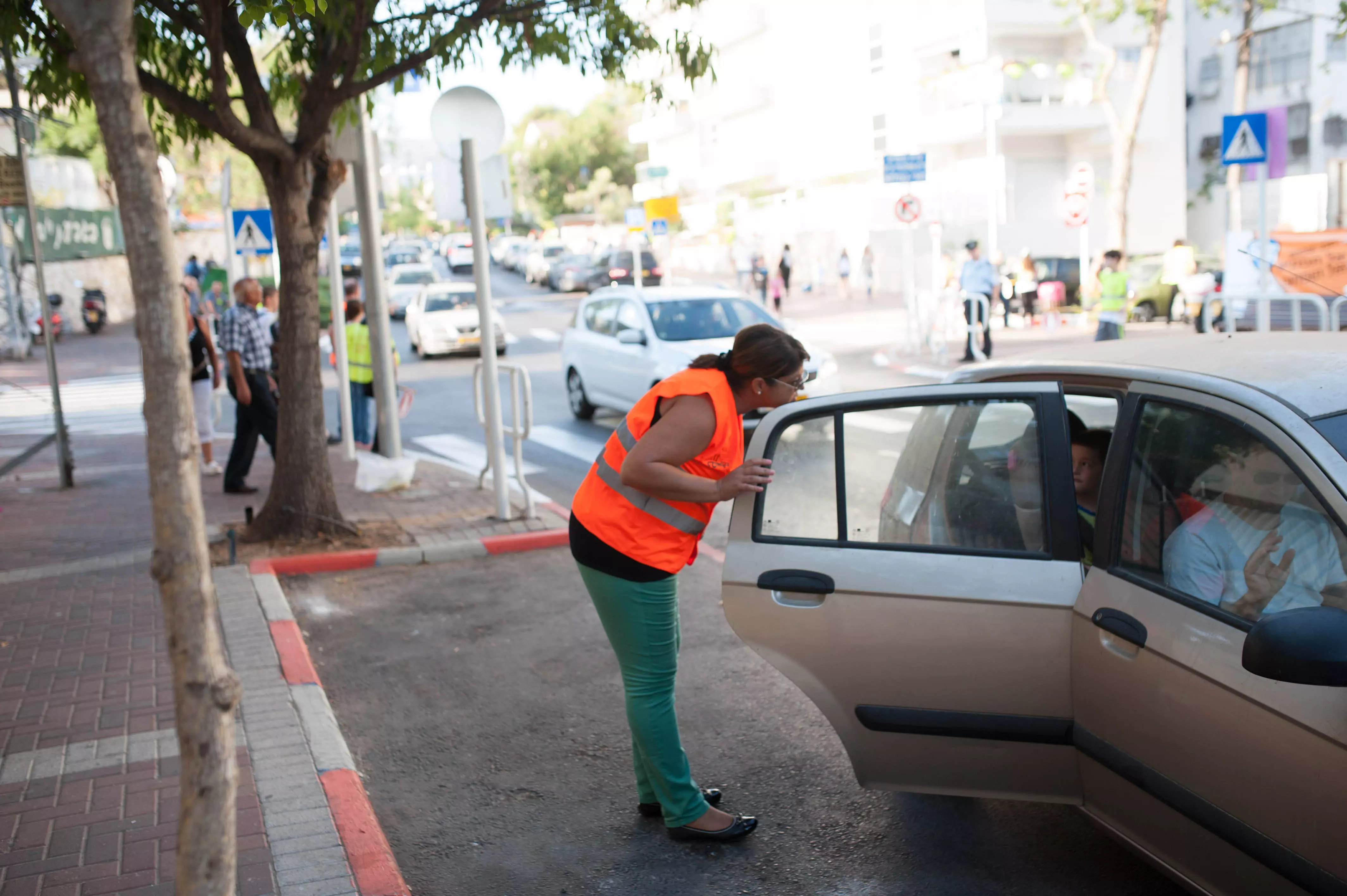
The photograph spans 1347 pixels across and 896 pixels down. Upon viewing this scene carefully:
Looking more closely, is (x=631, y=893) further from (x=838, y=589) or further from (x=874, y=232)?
(x=874, y=232)

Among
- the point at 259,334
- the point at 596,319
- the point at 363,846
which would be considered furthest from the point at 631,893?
the point at 596,319

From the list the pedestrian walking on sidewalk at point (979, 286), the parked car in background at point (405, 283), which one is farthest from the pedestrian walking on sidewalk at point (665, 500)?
the parked car in background at point (405, 283)

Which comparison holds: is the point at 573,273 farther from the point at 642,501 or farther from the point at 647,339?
the point at 642,501

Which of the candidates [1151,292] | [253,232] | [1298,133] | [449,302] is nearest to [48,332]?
[253,232]

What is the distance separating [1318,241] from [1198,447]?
17.7 metres

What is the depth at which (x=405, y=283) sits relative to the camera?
3859 centimetres

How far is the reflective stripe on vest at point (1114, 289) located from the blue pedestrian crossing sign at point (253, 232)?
38.2 ft

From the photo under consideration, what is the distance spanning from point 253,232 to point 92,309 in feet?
62.0

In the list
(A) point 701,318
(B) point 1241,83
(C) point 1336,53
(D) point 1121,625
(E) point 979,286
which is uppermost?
(C) point 1336,53

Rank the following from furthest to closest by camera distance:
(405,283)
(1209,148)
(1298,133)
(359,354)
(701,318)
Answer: (1209,148) < (405,283) < (1298,133) < (701,318) < (359,354)

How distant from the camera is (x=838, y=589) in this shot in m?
3.62

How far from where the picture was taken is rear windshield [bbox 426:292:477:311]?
2536 centimetres

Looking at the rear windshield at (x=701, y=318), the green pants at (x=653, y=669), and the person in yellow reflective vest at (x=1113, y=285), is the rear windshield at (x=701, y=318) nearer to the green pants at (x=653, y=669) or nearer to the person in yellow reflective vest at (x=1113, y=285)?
the person in yellow reflective vest at (x=1113, y=285)

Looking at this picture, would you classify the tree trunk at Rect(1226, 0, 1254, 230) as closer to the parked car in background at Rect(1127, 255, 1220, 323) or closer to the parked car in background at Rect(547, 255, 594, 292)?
the parked car in background at Rect(1127, 255, 1220, 323)
